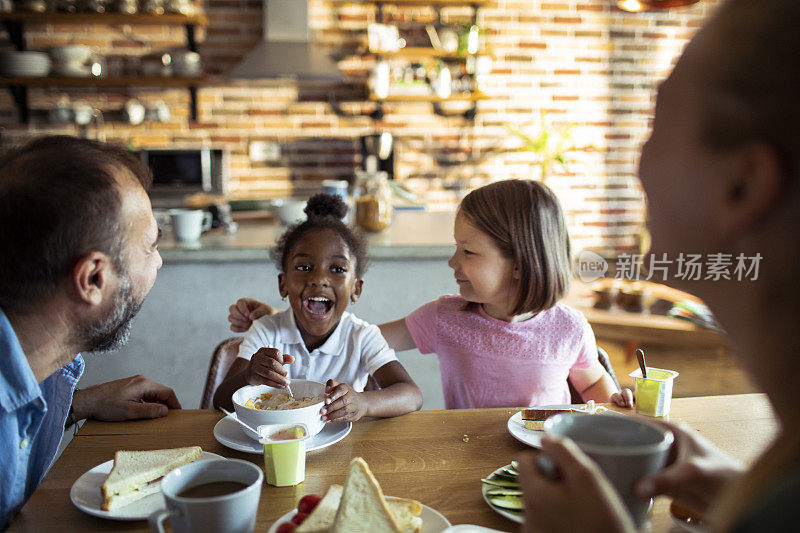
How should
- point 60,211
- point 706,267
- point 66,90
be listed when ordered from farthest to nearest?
1. point 66,90
2. point 60,211
3. point 706,267

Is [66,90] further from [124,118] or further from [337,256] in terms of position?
[337,256]

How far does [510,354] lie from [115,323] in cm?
96

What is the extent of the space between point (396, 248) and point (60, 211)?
1.67 meters

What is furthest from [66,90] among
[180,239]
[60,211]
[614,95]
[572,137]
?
[60,211]

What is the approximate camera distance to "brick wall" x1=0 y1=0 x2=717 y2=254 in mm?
5203

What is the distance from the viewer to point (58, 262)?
1003mm

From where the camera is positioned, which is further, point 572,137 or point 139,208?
point 572,137

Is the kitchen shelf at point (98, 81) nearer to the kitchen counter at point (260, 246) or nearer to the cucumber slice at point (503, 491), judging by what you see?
the kitchen counter at point (260, 246)

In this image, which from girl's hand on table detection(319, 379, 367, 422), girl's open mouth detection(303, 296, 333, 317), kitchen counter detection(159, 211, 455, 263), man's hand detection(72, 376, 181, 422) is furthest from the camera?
kitchen counter detection(159, 211, 455, 263)

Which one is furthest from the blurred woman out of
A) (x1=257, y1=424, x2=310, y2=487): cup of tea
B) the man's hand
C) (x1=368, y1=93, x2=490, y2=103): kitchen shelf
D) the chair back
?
(x1=368, y1=93, x2=490, y2=103): kitchen shelf

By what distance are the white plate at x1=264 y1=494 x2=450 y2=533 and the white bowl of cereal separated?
0.21 m

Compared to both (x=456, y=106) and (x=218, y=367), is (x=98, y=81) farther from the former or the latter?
(x=218, y=367)

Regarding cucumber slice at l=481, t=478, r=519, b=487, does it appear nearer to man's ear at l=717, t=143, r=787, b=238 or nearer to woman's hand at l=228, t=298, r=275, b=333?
man's ear at l=717, t=143, r=787, b=238

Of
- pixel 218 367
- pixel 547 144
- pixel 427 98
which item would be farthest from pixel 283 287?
pixel 547 144
